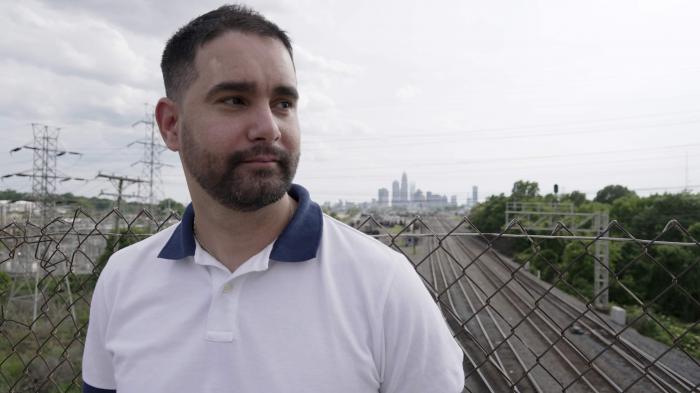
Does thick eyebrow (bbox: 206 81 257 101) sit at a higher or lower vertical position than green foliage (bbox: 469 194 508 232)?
higher

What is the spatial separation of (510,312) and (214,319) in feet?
54.1

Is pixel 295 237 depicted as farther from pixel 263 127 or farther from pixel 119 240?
pixel 119 240

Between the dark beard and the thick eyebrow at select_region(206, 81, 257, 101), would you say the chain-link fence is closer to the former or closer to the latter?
the dark beard

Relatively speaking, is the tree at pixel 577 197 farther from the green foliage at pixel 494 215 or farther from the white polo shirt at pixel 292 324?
the white polo shirt at pixel 292 324

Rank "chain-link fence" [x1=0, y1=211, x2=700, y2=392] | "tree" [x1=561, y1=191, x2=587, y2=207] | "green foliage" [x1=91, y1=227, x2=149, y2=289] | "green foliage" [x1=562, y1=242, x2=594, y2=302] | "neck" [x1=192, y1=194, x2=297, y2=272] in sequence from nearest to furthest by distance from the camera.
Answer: "neck" [x1=192, y1=194, x2=297, y2=272] < "chain-link fence" [x1=0, y1=211, x2=700, y2=392] < "green foliage" [x1=91, y1=227, x2=149, y2=289] < "green foliage" [x1=562, y1=242, x2=594, y2=302] < "tree" [x1=561, y1=191, x2=587, y2=207]

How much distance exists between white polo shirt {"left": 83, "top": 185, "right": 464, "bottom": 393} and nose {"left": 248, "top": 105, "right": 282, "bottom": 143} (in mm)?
292

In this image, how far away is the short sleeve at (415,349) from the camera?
50.9 inches

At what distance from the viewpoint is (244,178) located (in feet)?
4.79

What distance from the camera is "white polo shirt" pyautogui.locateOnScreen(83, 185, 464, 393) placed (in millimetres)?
1296

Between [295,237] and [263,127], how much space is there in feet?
1.23

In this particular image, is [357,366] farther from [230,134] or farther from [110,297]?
[110,297]

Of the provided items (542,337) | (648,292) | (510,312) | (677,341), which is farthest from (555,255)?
(677,341)

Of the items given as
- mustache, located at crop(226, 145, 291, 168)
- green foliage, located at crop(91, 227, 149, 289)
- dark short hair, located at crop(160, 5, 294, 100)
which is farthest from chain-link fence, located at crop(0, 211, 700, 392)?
dark short hair, located at crop(160, 5, 294, 100)

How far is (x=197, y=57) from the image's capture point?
1562mm
